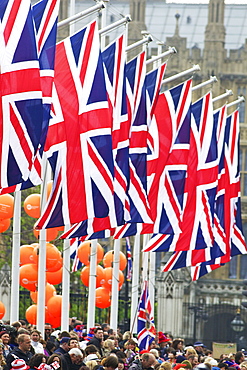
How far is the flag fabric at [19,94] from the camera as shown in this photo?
1577cm

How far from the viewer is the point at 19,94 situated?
16.0 metres

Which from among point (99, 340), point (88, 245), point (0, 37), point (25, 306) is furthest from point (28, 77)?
point (25, 306)

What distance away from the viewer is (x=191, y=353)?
1844 cm

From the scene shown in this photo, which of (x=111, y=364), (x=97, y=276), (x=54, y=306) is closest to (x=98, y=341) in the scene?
(x=111, y=364)

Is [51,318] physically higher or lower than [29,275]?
lower

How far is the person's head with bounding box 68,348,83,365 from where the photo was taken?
14.9m

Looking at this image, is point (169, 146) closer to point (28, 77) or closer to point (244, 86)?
point (28, 77)

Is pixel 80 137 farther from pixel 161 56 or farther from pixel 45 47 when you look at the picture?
pixel 161 56

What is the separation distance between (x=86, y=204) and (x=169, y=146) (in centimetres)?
589

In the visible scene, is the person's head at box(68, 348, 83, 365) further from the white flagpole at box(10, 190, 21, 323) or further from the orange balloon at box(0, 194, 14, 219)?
the orange balloon at box(0, 194, 14, 219)

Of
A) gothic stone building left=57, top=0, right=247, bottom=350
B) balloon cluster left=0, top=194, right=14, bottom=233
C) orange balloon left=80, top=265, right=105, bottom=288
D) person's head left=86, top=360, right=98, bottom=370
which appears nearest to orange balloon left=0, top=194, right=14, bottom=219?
balloon cluster left=0, top=194, right=14, bottom=233

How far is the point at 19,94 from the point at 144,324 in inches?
320

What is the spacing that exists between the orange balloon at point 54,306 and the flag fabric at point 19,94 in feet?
28.5

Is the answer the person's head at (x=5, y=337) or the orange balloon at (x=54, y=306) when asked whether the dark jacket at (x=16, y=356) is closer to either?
the person's head at (x=5, y=337)
